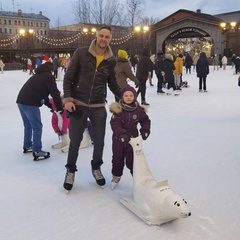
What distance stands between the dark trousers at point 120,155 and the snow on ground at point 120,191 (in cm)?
24

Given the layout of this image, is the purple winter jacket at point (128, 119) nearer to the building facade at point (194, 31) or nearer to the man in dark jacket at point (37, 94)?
the man in dark jacket at point (37, 94)

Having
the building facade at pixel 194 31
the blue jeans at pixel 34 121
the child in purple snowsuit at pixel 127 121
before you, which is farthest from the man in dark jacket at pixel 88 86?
the building facade at pixel 194 31

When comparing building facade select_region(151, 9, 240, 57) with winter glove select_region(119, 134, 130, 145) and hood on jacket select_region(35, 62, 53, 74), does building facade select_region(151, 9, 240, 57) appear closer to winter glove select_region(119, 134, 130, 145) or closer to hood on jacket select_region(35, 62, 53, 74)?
hood on jacket select_region(35, 62, 53, 74)

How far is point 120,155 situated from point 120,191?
39 centimetres

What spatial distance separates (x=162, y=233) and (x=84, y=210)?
75 centimetres

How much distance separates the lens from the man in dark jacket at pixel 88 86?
9.57 ft

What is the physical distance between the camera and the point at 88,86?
2951 millimetres

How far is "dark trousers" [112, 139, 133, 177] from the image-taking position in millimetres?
3002

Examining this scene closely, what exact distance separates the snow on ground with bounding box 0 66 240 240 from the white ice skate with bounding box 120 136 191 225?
2.9 inches

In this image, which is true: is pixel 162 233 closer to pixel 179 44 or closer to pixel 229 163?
pixel 229 163

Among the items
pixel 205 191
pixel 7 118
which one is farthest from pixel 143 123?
pixel 7 118

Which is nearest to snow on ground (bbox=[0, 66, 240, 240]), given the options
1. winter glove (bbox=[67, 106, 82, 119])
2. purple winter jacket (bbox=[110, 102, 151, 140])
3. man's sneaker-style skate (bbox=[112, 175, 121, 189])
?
man's sneaker-style skate (bbox=[112, 175, 121, 189])

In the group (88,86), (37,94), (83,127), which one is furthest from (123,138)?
(37,94)

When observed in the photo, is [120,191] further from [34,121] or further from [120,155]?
[34,121]
